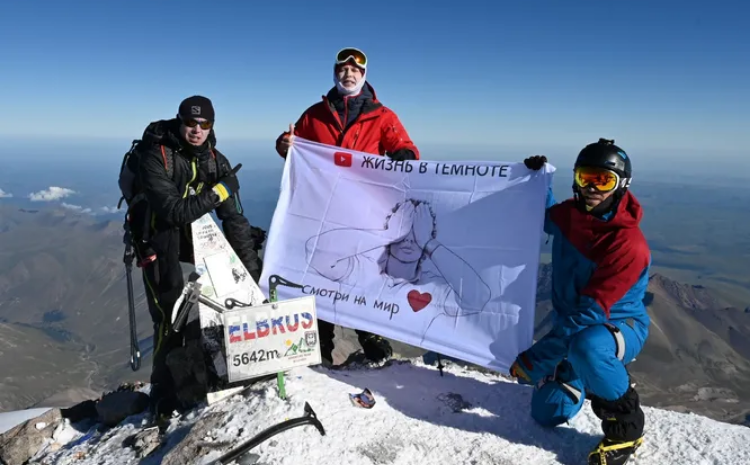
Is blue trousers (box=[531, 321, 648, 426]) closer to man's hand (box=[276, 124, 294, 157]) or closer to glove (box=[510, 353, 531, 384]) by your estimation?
glove (box=[510, 353, 531, 384])

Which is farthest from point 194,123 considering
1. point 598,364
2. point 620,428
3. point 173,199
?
point 620,428

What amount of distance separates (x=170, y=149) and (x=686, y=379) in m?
181

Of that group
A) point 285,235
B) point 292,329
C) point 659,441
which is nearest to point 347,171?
point 285,235

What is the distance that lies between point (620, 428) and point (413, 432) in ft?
8.14

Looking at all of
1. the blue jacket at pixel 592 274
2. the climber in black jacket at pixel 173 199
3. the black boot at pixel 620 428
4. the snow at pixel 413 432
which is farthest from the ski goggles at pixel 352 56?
the black boot at pixel 620 428

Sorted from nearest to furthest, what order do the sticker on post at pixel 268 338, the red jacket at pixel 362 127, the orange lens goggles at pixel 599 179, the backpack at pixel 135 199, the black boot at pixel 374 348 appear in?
1. the orange lens goggles at pixel 599 179
2. the sticker on post at pixel 268 338
3. the backpack at pixel 135 199
4. the red jacket at pixel 362 127
5. the black boot at pixel 374 348

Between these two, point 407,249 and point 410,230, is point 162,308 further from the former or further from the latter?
point 410,230

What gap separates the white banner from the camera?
253 inches

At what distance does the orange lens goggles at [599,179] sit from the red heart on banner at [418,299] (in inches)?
116

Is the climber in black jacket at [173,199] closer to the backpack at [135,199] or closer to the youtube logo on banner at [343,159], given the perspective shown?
the backpack at [135,199]

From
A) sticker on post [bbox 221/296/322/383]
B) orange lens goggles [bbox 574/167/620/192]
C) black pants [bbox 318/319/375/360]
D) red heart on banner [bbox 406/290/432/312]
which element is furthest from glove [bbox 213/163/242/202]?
orange lens goggles [bbox 574/167/620/192]

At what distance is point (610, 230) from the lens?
5164mm

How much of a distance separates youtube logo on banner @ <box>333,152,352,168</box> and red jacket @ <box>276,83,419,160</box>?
24 centimetres

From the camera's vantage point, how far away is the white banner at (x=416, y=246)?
6.44m
